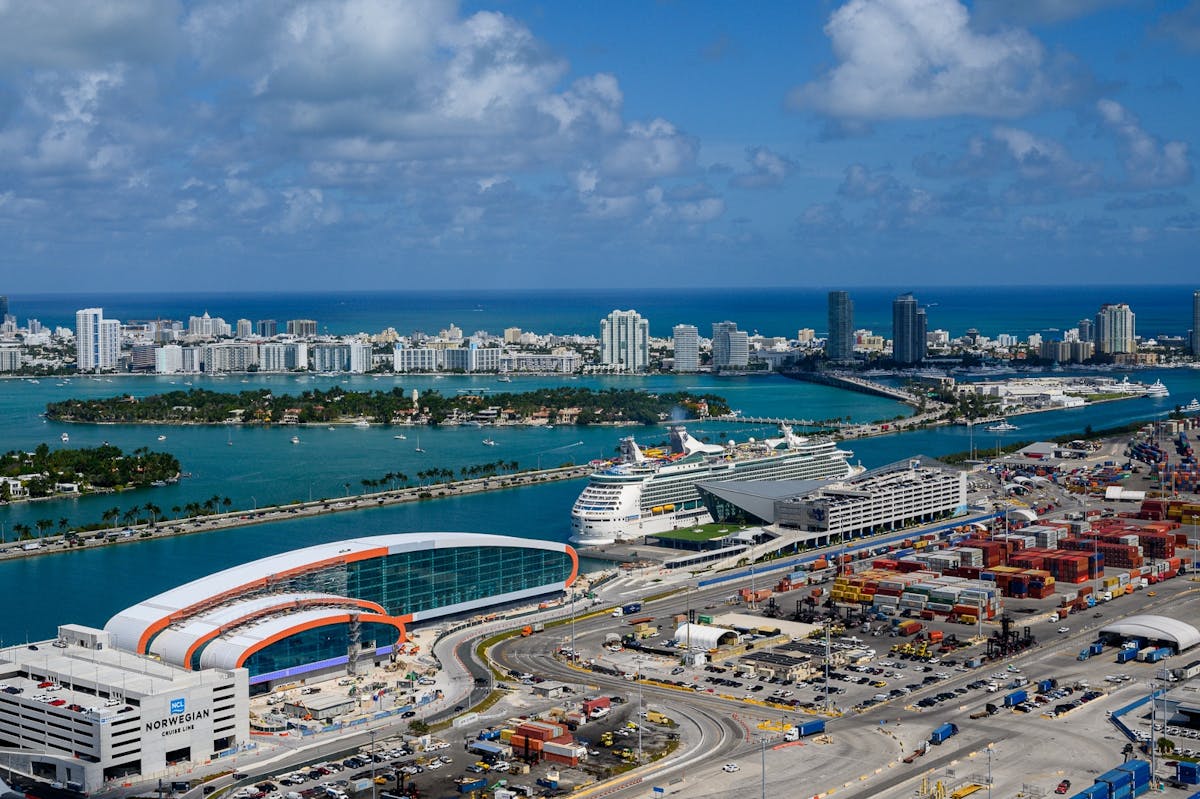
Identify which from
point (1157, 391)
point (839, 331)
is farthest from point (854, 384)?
point (1157, 391)

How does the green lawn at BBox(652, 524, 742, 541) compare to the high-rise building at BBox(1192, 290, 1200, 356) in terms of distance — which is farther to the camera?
the high-rise building at BBox(1192, 290, 1200, 356)

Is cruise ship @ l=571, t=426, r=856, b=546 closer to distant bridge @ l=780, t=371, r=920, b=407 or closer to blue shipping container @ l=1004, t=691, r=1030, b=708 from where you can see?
blue shipping container @ l=1004, t=691, r=1030, b=708

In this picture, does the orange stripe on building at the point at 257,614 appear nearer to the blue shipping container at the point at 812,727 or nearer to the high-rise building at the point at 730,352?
the blue shipping container at the point at 812,727

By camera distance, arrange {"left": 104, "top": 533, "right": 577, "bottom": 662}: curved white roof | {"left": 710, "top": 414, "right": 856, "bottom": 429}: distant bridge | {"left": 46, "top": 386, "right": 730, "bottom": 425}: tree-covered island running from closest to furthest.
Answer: {"left": 104, "top": 533, "right": 577, "bottom": 662}: curved white roof < {"left": 710, "top": 414, "right": 856, "bottom": 429}: distant bridge < {"left": 46, "top": 386, "right": 730, "bottom": 425}: tree-covered island

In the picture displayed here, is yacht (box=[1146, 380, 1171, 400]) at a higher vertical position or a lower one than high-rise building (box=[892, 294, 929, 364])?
lower

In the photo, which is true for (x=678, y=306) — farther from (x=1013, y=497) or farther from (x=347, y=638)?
(x=347, y=638)

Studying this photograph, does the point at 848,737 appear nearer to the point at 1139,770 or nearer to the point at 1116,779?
the point at 1116,779

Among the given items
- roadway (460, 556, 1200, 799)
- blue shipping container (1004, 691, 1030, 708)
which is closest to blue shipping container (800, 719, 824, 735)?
roadway (460, 556, 1200, 799)
